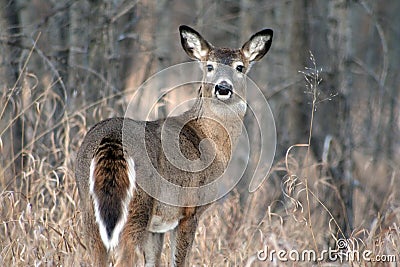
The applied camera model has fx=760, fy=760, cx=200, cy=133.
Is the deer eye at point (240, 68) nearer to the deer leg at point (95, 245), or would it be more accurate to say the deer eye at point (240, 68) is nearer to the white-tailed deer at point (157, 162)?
the white-tailed deer at point (157, 162)

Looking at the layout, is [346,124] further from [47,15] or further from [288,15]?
[288,15]

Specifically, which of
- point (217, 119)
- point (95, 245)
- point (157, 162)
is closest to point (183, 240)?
point (157, 162)

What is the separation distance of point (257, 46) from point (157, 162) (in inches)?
70.4

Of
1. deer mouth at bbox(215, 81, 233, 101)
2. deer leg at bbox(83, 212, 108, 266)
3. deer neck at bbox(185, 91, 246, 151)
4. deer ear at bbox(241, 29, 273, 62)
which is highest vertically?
deer ear at bbox(241, 29, 273, 62)

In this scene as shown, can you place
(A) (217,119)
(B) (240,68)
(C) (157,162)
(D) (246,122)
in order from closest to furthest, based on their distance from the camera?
(C) (157,162), (A) (217,119), (B) (240,68), (D) (246,122)

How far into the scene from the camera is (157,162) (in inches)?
205

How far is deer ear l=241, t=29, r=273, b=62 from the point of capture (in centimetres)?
645

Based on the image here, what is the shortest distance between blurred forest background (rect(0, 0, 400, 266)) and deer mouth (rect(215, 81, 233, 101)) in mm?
619

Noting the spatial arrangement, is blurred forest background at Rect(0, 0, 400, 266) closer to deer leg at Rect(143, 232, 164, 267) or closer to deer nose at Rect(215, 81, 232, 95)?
deer leg at Rect(143, 232, 164, 267)

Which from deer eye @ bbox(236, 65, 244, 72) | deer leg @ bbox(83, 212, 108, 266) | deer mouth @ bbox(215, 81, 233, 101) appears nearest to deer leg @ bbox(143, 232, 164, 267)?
deer leg @ bbox(83, 212, 108, 266)

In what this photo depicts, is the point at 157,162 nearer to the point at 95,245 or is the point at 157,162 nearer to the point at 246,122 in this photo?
the point at 95,245

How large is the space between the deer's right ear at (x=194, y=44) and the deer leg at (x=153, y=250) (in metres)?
1.62

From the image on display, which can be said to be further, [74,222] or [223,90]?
[223,90]

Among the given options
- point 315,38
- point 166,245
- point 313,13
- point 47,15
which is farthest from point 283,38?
point 166,245
